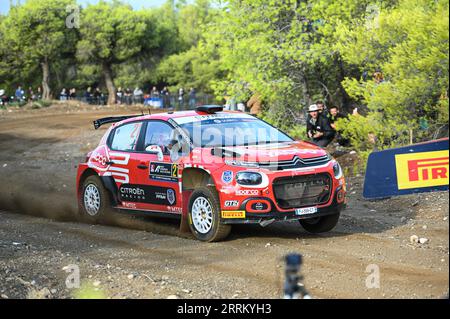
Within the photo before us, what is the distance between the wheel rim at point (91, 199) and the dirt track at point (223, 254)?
12.0 inches

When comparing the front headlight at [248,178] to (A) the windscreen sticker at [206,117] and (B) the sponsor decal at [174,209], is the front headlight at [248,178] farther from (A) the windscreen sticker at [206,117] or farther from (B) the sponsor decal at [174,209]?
(A) the windscreen sticker at [206,117]

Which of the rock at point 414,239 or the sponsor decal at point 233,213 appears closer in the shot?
the sponsor decal at point 233,213

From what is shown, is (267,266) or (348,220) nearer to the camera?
(267,266)

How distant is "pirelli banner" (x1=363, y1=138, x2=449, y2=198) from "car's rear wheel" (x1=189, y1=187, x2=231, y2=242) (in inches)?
128

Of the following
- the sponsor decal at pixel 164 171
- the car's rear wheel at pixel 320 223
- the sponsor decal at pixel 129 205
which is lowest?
the car's rear wheel at pixel 320 223

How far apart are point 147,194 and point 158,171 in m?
0.47

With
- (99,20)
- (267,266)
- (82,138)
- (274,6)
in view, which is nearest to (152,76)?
(99,20)

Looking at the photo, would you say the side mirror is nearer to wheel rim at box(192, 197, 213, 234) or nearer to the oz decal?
the oz decal

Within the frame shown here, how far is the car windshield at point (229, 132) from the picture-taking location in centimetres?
1053

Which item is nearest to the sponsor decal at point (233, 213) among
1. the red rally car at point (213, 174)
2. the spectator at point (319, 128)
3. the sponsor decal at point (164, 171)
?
the red rally car at point (213, 174)

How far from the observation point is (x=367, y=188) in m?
6.98
